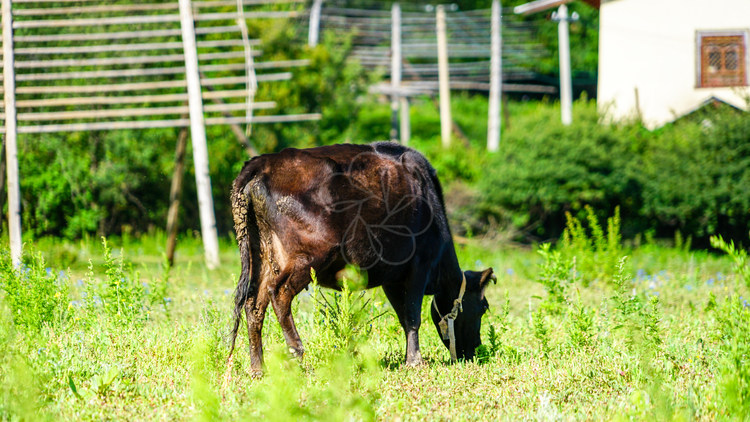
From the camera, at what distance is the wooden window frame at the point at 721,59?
19.0 m

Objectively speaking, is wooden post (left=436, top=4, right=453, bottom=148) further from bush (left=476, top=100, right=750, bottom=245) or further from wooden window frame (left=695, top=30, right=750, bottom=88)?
wooden window frame (left=695, top=30, right=750, bottom=88)

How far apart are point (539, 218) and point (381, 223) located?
13.1 meters

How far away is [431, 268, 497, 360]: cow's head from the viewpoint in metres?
6.62

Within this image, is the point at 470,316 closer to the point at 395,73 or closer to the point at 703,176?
the point at 703,176

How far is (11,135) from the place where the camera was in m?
10.9

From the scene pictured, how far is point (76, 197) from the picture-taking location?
16797mm

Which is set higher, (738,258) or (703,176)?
(738,258)

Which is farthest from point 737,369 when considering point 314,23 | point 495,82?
point 314,23

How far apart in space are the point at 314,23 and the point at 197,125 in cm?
1755

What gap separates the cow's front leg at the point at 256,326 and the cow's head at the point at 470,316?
1.62 m

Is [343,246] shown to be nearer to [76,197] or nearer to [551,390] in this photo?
[551,390]

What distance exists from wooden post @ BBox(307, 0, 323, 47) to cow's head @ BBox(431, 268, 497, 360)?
2290cm

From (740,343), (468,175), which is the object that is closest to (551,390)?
(740,343)

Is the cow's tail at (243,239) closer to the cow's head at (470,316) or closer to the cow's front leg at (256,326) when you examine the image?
the cow's front leg at (256,326)
